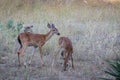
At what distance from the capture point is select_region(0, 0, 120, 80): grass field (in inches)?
377

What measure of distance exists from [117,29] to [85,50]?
3.26 meters

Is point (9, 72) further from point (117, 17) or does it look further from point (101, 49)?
point (117, 17)

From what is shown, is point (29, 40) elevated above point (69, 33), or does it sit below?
below

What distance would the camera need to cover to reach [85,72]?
9664 mm

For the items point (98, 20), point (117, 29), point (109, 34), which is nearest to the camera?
point (109, 34)

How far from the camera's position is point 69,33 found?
13.7m

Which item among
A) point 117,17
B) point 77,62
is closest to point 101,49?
point 77,62

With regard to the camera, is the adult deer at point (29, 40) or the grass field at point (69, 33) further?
the adult deer at point (29, 40)

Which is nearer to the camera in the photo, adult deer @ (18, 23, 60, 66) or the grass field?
the grass field

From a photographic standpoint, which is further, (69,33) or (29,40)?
(69,33)

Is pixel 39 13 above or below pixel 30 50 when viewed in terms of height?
above

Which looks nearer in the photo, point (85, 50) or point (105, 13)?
point (85, 50)

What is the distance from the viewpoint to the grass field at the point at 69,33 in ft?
31.4

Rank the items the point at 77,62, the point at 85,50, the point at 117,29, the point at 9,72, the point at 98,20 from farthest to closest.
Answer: the point at 98,20 → the point at 117,29 → the point at 85,50 → the point at 77,62 → the point at 9,72
